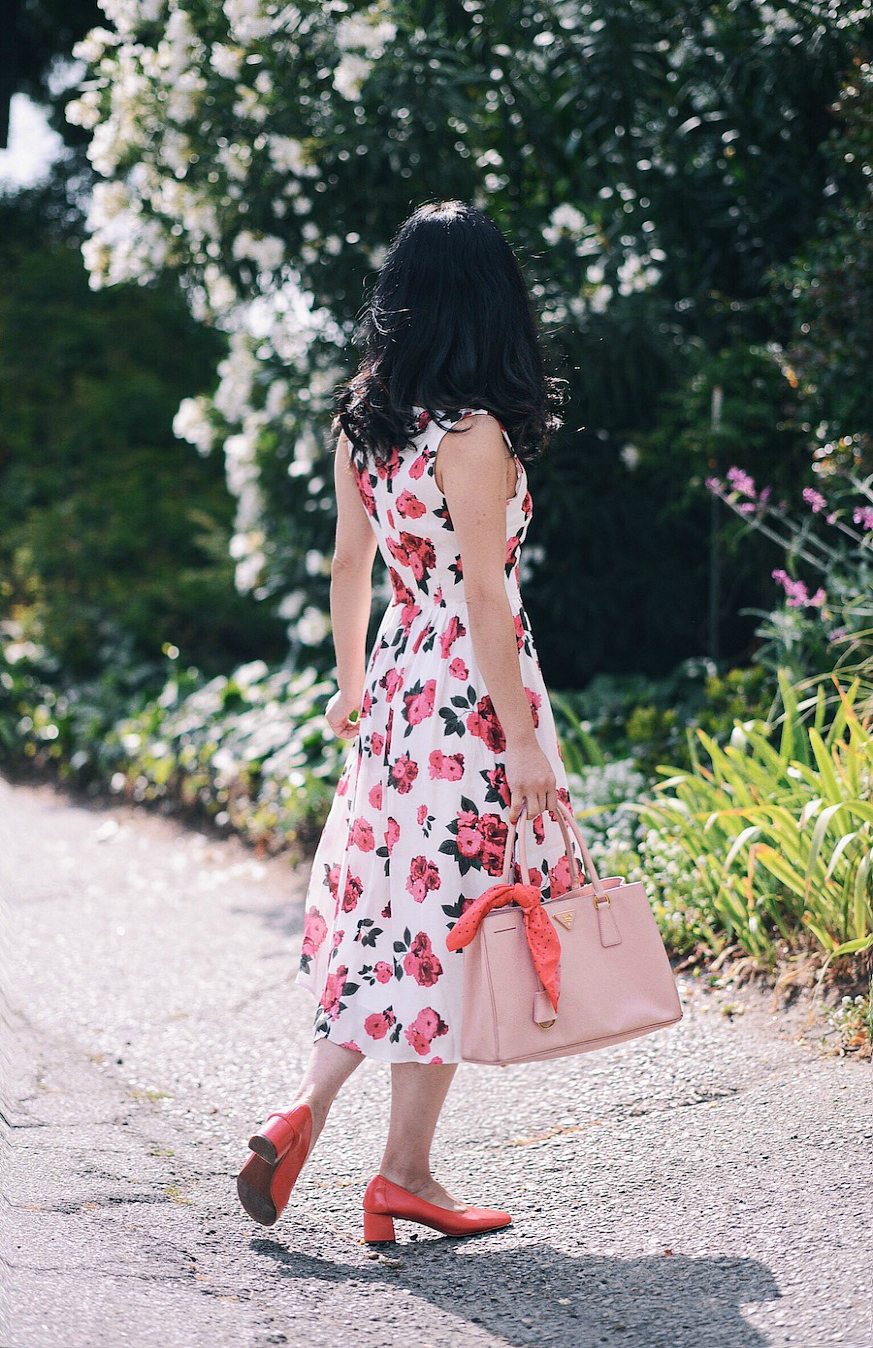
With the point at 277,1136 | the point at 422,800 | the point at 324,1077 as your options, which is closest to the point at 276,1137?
the point at 277,1136

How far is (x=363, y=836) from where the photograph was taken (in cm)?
250

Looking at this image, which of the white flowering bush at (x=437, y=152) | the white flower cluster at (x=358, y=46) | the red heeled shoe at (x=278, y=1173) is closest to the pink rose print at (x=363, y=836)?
the red heeled shoe at (x=278, y=1173)

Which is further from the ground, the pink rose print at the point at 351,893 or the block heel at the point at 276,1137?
the pink rose print at the point at 351,893

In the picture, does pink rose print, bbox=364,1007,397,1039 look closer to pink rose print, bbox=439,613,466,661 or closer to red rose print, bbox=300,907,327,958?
red rose print, bbox=300,907,327,958

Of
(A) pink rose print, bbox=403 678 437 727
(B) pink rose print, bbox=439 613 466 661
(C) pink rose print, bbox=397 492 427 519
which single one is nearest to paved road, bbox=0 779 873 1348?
(A) pink rose print, bbox=403 678 437 727

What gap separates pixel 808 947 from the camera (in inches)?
137

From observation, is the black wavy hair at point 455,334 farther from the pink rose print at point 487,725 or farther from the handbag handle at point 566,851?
the handbag handle at point 566,851

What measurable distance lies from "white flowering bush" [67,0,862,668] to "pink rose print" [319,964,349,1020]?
11.7 ft

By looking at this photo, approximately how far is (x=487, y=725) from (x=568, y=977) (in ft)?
Result: 1.54

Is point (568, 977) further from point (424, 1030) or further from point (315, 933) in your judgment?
point (315, 933)

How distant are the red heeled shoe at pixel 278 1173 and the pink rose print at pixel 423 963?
12.0 inches

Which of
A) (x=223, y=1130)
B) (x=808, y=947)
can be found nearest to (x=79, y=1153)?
(x=223, y=1130)

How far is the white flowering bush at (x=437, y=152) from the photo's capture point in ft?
17.1

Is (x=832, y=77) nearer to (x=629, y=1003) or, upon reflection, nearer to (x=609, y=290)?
(x=609, y=290)
